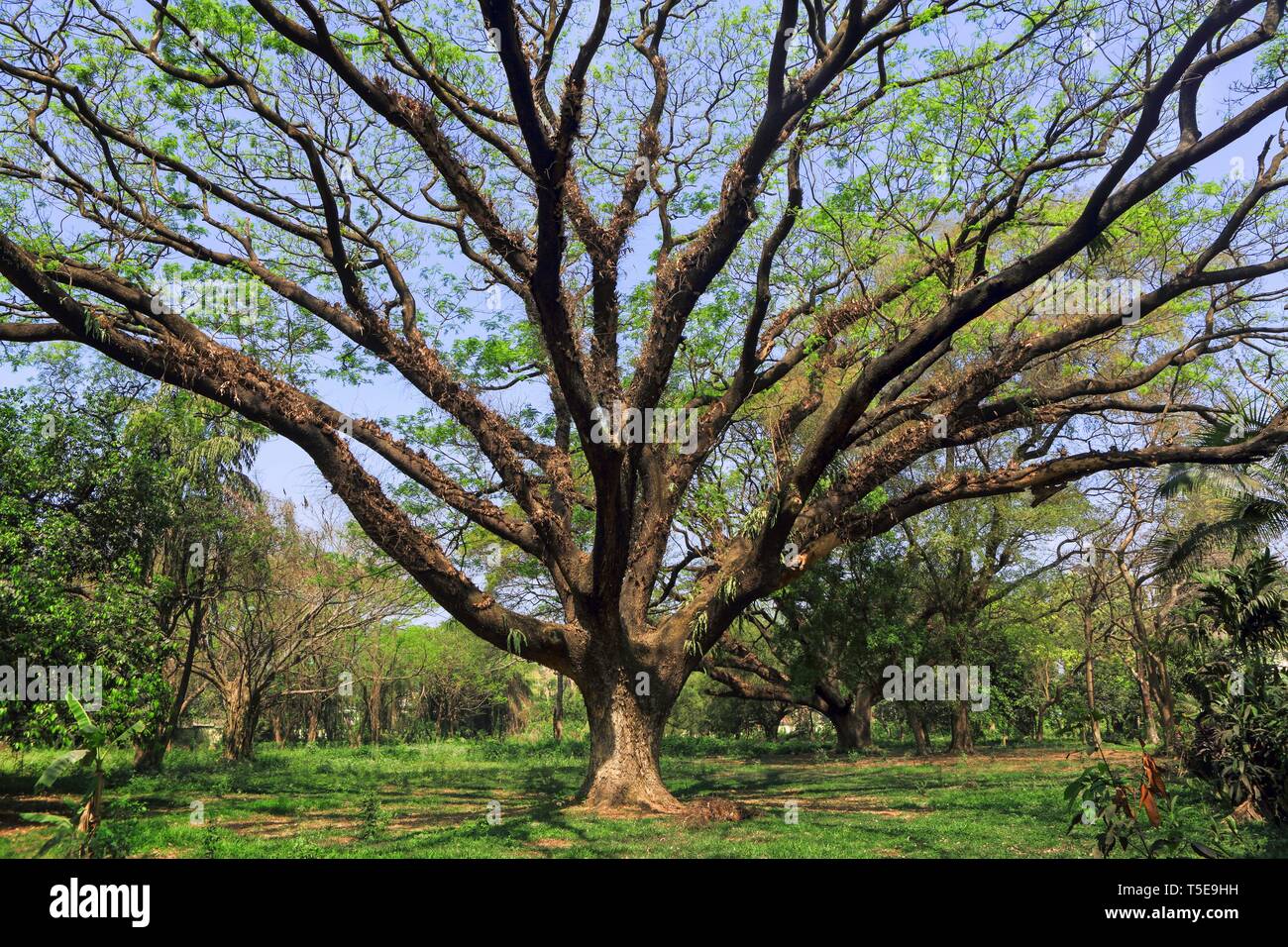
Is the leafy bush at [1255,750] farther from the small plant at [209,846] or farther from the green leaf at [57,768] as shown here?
the green leaf at [57,768]

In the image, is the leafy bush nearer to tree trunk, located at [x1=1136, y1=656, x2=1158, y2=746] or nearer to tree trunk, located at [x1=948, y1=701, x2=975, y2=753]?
tree trunk, located at [x1=1136, y1=656, x2=1158, y2=746]

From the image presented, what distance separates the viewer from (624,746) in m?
10.6

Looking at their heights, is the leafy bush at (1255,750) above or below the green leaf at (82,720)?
below

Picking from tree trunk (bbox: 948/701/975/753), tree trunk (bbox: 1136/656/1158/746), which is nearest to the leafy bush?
tree trunk (bbox: 1136/656/1158/746)

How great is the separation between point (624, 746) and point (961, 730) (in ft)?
47.2

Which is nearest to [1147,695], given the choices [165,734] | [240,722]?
[165,734]

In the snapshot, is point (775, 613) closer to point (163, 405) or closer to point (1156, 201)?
point (1156, 201)

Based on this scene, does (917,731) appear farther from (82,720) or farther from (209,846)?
(82,720)

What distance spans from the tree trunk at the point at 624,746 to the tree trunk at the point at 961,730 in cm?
1365

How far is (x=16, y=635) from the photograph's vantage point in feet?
30.3

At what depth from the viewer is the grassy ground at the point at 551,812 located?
24.1 ft

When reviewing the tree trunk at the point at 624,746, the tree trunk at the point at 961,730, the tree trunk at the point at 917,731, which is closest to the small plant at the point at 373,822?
the tree trunk at the point at 624,746

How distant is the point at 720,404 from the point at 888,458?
8.25 ft
